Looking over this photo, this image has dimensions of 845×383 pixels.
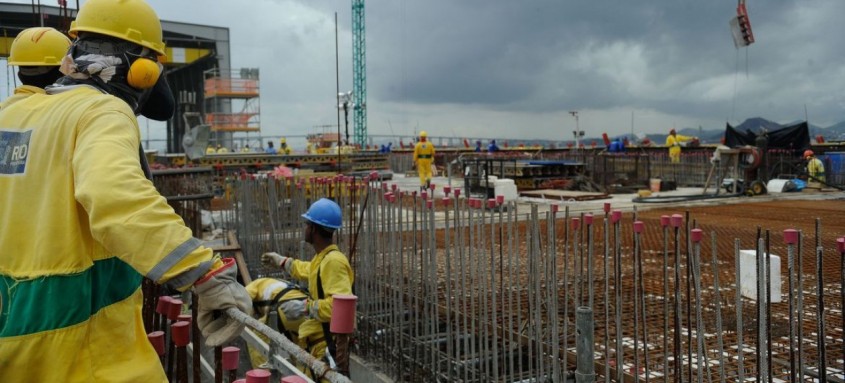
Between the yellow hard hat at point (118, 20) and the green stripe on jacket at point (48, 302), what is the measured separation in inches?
31.6

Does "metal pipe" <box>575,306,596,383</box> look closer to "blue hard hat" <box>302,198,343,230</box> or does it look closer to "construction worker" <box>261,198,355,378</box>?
"construction worker" <box>261,198,355,378</box>

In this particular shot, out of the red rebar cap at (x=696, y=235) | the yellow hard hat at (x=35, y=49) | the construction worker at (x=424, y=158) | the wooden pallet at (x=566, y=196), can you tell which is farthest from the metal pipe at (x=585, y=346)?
the construction worker at (x=424, y=158)

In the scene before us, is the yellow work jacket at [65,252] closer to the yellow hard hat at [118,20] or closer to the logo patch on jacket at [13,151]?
the logo patch on jacket at [13,151]

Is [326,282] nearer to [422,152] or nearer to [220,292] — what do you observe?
[220,292]

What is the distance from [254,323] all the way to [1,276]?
31.5 inches

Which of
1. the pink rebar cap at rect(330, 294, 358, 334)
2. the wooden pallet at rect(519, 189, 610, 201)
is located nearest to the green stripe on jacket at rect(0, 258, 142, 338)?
Result: the pink rebar cap at rect(330, 294, 358, 334)

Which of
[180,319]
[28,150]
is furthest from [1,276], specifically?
[180,319]

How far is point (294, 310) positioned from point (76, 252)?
2.94 meters

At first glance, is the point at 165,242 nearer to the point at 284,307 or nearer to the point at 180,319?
the point at 180,319

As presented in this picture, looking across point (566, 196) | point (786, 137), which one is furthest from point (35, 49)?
point (786, 137)

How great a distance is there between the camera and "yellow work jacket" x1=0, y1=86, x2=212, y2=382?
1.86 m

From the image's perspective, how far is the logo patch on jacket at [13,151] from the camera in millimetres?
2059

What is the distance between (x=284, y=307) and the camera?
4.88 m

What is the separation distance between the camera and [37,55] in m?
3.41
